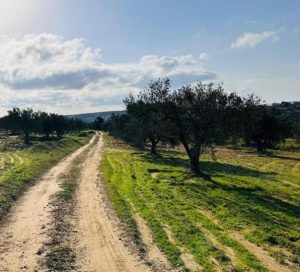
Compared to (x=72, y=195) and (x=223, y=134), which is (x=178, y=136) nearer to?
(x=223, y=134)

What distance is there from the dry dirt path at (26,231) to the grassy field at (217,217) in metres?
4.60

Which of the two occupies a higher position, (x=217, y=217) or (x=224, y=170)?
(x=217, y=217)

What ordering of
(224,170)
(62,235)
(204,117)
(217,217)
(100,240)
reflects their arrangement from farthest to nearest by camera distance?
(224,170), (204,117), (217,217), (62,235), (100,240)

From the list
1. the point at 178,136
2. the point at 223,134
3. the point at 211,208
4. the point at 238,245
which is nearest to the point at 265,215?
the point at 211,208

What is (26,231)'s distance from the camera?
20.4 meters

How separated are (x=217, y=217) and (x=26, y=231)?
1066cm

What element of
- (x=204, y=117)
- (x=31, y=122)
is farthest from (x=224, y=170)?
(x=31, y=122)

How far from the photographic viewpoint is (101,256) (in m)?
16.5

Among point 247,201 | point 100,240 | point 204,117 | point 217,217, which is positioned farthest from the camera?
point 204,117

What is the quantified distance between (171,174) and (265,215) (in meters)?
19.6

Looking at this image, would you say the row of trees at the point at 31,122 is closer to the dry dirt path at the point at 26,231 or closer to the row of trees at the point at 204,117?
the row of trees at the point at 204,117

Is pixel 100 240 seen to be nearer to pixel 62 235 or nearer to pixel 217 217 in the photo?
pixel 62 235

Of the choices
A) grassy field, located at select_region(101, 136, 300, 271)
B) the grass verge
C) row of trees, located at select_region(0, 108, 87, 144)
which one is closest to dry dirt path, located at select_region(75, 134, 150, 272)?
the grass verge

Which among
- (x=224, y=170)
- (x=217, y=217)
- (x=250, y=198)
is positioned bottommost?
(x=224, y=170)
